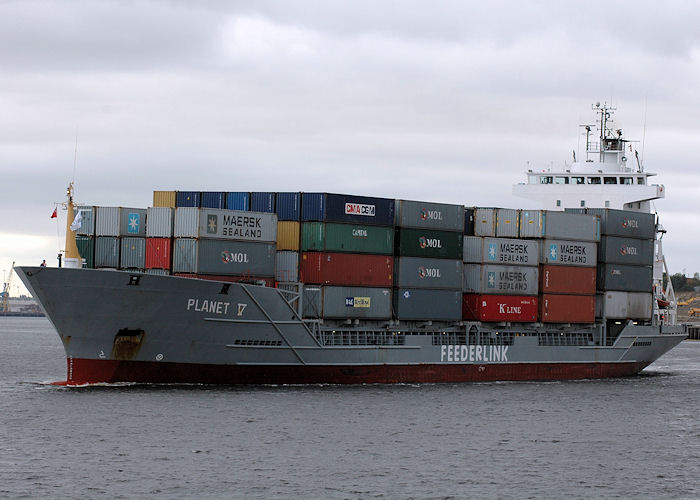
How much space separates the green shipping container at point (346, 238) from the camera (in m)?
44.1

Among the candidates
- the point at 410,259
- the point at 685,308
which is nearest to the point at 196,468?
the point at 410,259

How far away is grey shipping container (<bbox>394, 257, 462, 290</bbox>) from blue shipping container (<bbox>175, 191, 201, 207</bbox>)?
30.6ft

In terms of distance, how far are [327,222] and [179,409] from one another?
10.6 metres

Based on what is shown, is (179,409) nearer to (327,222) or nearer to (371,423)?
(371,423)

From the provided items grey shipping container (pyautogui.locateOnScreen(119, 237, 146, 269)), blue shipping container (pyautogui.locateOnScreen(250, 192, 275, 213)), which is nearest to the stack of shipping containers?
blue shipping container (pyautogui.locateOnScreen(250, 192, 275, 213))

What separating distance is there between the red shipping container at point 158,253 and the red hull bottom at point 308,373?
388 centimetres

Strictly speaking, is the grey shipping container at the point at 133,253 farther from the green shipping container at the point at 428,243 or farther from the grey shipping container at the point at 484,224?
the grey shipping container at the point at 484,224

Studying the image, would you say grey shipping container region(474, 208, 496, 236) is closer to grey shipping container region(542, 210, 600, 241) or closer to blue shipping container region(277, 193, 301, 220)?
grey shipping container region(542, 210, 600, 241)

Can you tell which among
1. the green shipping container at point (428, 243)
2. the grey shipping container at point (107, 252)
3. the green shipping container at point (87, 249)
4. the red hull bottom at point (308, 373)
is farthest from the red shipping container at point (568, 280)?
the green shipping container at point (87, 249)

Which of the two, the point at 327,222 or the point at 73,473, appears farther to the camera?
the point at 327,222

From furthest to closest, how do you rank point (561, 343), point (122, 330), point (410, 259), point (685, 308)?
point (685, 308) < point (561, 343) < point (410, 259) < point (122, 330)

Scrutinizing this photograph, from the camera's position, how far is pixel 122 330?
40.2m

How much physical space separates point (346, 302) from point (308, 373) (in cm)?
344

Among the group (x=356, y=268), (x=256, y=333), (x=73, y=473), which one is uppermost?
(x=356, y=268)
